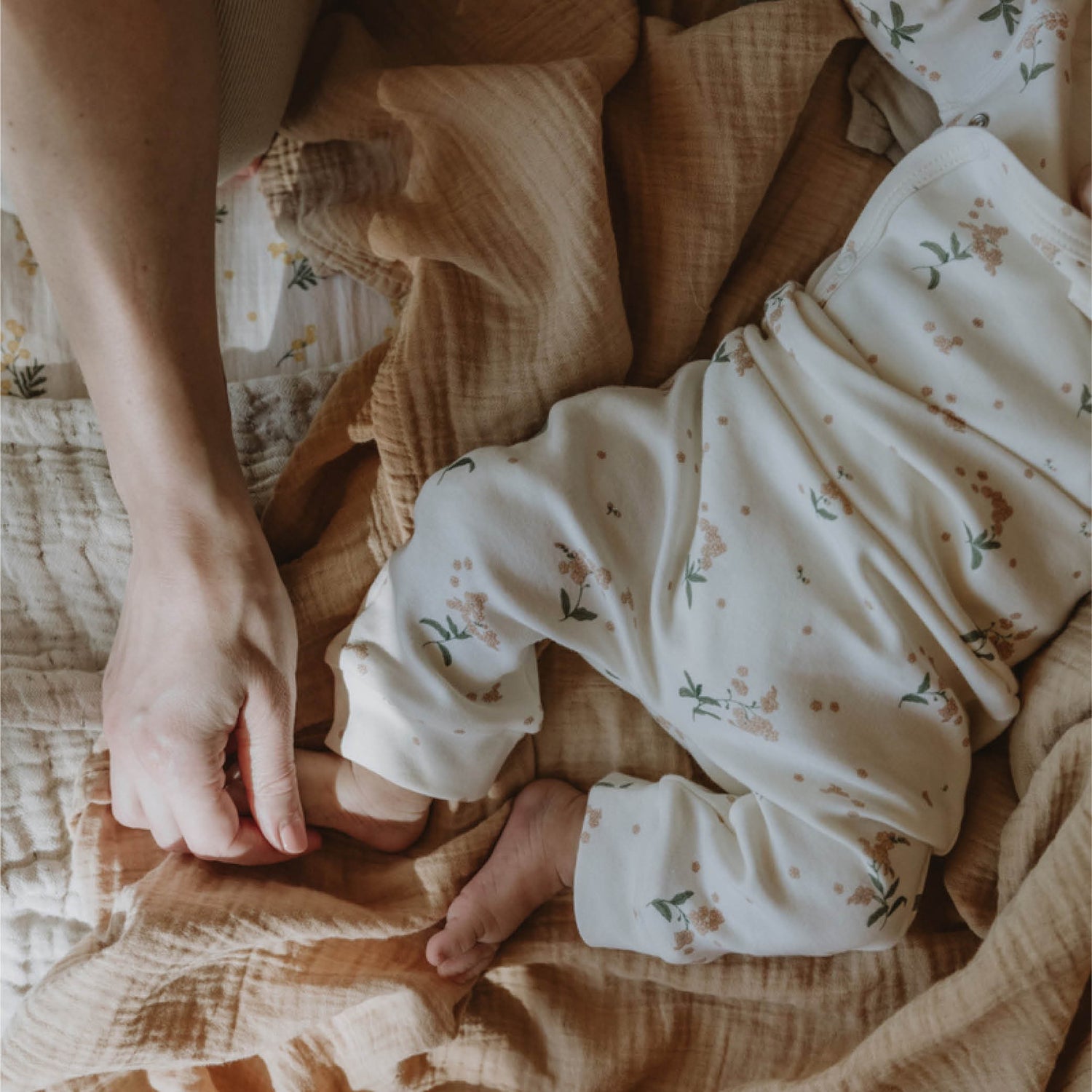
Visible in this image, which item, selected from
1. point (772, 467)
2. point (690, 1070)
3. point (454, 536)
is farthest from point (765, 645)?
point (690, 1070)

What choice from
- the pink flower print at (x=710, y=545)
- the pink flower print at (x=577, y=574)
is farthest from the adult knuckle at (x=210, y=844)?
the pink flower print at (x=710, y=545)

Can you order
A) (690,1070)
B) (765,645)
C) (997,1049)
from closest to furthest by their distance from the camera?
1. (997,1049)
2. (765,645)
3. (690,1070)

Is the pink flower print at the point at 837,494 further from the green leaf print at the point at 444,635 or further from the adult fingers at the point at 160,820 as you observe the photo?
the adult fingers at the point at 160,820

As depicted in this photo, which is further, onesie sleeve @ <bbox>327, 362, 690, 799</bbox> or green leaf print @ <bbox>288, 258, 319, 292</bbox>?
green leaf print @ <bbox>288, 258, 319, 292</bbox>

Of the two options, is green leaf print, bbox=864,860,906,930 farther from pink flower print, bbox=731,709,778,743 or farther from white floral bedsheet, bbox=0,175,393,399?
white floral bedsheet, bbox=0,175,393,399

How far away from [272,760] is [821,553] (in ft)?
1.64

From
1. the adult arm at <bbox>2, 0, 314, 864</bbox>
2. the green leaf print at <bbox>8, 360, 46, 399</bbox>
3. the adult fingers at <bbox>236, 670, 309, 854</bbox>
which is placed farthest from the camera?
the green leaf print at <bbox>8, 360, 46, 399</bbox>

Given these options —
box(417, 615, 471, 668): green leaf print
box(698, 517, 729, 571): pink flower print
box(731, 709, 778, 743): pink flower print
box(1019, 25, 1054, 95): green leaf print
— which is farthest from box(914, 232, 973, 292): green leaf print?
box(417, 615, 471, 668): green leaf print

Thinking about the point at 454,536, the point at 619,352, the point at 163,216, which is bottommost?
the point at 454,536

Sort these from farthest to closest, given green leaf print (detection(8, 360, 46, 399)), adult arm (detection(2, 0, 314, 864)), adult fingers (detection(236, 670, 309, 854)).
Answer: green leaf print (detection(8, 360, 46, 399)) < adult fingers (detection(236, 670, 309, 854)) < adult arm (detection(2, 0, 314, 864))

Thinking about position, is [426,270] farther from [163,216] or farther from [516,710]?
[516,710]

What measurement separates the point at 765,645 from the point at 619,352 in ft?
0.97

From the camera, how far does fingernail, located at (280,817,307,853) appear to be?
2.70ft

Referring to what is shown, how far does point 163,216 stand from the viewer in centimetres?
71
